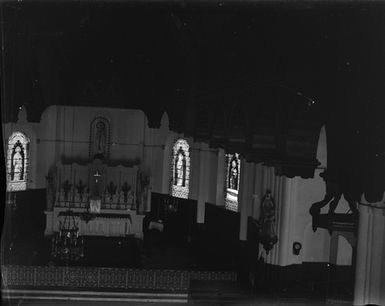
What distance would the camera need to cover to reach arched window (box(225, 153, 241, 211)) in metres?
6.98

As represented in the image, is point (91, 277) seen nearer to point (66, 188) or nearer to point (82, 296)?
point (82, 296)

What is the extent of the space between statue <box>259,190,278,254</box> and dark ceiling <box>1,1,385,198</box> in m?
0.39

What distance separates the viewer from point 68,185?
684 cm

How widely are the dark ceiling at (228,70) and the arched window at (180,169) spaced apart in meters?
0.18

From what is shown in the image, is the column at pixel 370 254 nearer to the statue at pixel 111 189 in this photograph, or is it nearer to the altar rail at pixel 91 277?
the altar rail at pixel 91 277

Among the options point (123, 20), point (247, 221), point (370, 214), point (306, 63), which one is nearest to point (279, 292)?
point (247, 221)

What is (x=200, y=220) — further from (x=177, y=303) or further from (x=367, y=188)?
(x=367, y=188)

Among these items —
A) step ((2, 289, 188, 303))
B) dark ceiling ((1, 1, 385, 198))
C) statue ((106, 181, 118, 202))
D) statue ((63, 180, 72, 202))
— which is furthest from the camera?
statue ((106, 181, 118, 202))

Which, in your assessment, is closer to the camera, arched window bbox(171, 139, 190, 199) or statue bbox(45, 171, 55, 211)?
statue bbox(45, 171, 55, 211)

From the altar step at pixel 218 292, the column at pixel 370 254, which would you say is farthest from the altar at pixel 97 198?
the column at pixel 370 254

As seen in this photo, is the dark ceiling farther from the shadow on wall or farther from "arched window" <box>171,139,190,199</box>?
the shadow on wall

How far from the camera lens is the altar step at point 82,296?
6.70 m

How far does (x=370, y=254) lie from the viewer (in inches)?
274

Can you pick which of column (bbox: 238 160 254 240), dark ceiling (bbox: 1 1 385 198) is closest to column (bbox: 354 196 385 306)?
dark ceiling (bbox: 1 1 385 198)
